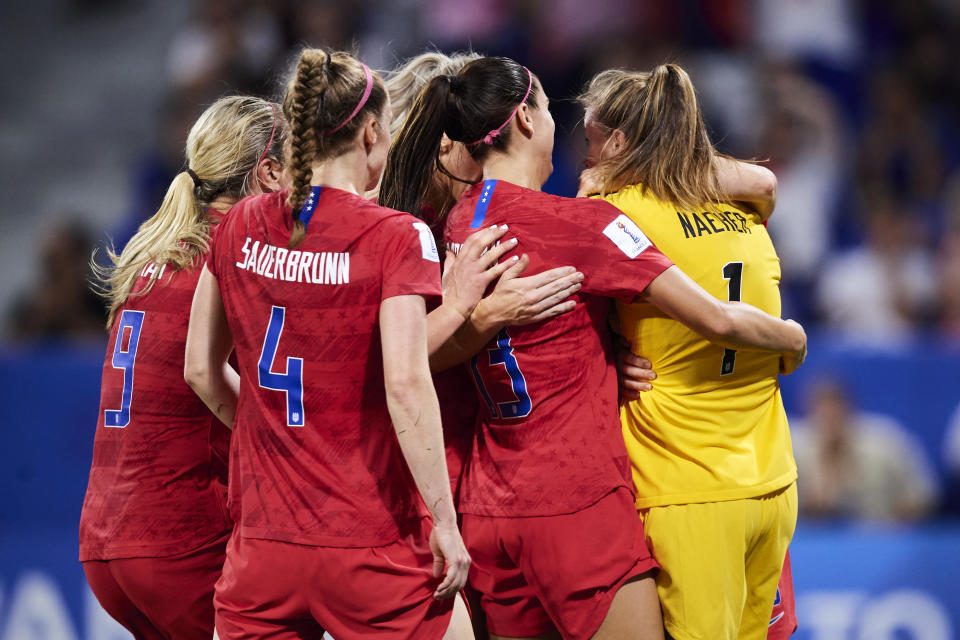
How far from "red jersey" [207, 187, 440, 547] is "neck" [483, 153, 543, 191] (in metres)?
0.45

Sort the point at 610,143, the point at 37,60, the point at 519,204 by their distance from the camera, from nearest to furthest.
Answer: the point at 519,204, the point at 610,143, the point at 37,60

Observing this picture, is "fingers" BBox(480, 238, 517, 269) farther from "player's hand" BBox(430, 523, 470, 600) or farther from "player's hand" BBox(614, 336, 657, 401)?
"player's hand" BBox(430, 523, 470, 600)

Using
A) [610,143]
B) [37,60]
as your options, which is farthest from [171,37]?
[610,143]

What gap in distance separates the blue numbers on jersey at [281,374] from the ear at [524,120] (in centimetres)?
82

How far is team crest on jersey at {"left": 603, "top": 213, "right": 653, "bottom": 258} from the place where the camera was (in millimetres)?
2832

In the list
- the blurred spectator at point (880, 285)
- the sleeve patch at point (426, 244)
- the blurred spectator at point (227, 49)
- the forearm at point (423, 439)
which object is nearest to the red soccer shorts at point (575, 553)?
the forearm at point (423, 439)

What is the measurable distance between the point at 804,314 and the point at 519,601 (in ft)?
16.0

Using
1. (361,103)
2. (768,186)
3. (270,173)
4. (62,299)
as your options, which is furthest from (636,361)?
(62,299)

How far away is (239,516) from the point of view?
274 centimetres

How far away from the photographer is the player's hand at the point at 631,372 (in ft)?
9.91

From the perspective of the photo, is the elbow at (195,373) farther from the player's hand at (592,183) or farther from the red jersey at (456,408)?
the player's hand at (592,183)

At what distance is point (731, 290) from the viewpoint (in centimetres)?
302

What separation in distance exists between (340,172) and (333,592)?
97cm

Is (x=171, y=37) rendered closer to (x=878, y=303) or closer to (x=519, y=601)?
(x=878, y=303)
